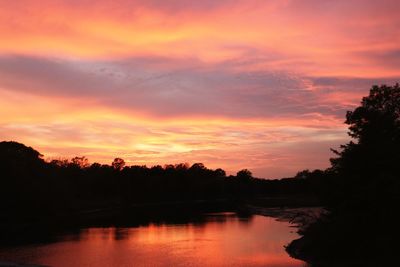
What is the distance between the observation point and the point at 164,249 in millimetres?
45469

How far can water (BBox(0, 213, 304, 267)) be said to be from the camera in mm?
37938

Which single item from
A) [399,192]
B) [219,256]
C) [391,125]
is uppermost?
[391,125]

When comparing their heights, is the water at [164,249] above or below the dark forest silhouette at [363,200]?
below

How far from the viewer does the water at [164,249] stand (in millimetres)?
37938

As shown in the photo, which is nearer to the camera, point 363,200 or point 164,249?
point 363,200

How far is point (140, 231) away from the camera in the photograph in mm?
65250

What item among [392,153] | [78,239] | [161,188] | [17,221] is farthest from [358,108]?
[161,188]

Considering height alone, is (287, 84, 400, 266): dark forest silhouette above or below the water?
above

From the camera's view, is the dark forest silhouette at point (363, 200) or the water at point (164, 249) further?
the water at point (164, 249)

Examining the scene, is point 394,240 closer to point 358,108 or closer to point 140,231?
point 358,108

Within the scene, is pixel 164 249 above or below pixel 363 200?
below

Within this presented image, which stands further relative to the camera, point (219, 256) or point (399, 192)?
point (219, 256)

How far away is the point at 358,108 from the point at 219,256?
651 inches

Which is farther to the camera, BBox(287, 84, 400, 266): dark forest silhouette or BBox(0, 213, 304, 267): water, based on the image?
BBox(0, 213, 304, 267): water
